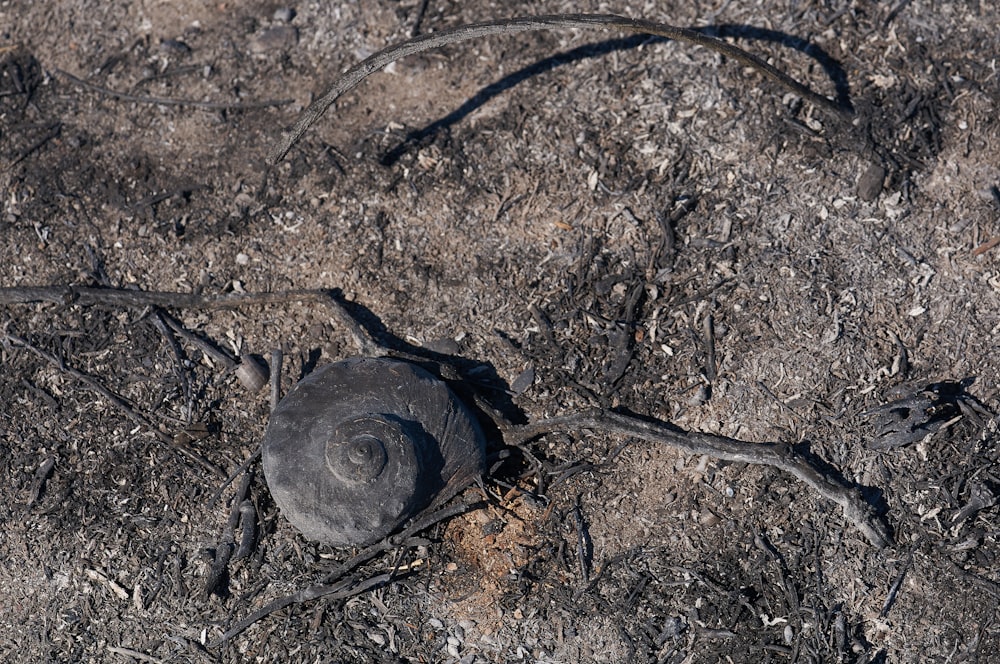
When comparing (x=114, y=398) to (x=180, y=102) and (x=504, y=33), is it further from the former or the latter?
(x=504, y=33)

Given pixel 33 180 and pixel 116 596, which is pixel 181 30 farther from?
pixel 116 596

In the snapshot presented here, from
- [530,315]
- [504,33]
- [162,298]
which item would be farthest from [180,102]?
[530,315]

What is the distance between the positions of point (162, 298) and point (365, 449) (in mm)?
1688

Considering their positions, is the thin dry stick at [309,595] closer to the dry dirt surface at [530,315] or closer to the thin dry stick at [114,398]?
the dry dirt surface at [530,315]

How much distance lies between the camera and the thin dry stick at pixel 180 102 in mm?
4617

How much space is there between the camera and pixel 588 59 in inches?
180

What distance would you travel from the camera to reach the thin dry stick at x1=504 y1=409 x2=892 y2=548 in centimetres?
374

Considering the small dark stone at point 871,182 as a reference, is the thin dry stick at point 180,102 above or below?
below

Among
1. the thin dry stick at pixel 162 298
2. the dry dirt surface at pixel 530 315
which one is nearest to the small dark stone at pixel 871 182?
the dry dirt surface at pixel 530 315

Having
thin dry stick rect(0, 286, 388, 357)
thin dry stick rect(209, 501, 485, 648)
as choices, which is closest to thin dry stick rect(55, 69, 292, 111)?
thin dry stick rect(0, 286, 388, 357)

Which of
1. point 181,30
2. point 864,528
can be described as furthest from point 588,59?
point 864,528

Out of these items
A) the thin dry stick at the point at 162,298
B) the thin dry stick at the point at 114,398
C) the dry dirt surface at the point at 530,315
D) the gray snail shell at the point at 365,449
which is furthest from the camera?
the thin dry stick at the point at 162,298

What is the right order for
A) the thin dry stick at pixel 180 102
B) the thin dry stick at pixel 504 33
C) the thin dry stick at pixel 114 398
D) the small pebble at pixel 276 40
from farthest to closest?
the small pebble at pixel 276 40
the thin dry stick at pixel 180 102
the thin dry stick at pixel 114 398
the thin dry stick at pixel 504 33

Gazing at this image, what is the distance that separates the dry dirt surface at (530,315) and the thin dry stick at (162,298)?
0.14 ft
